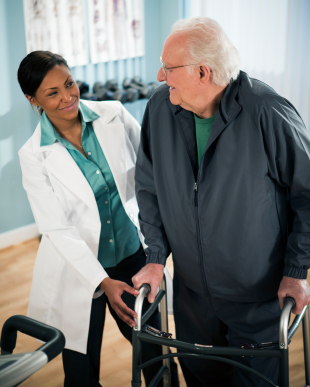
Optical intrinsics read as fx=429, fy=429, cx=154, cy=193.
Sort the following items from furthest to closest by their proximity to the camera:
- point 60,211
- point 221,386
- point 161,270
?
point 221,386, point 60,211, point 161,270

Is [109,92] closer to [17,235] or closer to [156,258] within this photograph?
[17,235]

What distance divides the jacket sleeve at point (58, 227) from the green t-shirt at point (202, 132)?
21.9 inches

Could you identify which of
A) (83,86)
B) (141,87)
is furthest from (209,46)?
(141,87)

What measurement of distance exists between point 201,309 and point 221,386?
43 cm

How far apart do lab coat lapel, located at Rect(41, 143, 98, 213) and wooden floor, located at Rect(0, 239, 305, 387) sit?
1080mm

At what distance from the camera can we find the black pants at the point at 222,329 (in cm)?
147

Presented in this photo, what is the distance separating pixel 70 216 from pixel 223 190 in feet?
2.25

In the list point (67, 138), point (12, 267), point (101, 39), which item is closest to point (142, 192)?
point (67, 138)

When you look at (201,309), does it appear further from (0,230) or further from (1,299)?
(0,230)

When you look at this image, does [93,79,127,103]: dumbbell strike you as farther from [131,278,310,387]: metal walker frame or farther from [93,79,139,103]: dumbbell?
[131,278,310,387]: metal walker frame

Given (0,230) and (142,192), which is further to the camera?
(0,230)

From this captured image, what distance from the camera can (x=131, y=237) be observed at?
1801 mm

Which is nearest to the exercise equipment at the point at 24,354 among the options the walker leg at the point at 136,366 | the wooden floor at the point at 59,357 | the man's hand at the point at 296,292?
the walker leg at the point at 136,366

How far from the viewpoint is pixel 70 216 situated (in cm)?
172
